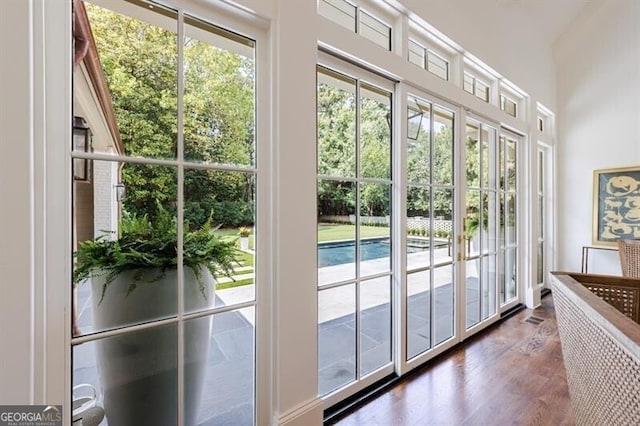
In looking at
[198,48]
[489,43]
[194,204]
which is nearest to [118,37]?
[198,48]

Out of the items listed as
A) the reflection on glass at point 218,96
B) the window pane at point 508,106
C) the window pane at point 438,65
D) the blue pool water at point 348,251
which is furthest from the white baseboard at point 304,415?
the window pane at point 508,106

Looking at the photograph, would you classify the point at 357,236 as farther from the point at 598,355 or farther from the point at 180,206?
the point at 598,355

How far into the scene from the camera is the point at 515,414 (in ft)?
5.78

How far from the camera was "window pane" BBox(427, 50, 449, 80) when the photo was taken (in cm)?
242

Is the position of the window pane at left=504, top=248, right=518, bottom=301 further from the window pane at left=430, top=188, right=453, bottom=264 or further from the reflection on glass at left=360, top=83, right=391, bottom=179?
the reflection on glass at left=360, top=83, right=391, bottom=179

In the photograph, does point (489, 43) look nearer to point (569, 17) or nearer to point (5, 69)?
point (569, 17)

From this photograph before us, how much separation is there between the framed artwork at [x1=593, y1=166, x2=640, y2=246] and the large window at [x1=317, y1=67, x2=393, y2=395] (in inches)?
141

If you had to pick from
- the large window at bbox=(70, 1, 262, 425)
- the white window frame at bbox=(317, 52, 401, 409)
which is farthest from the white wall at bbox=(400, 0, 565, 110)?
the large window at bbox=(70, 1, 262, 425)

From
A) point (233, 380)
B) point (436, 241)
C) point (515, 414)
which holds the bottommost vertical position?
point (515, 414)

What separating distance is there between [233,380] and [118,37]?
152cm

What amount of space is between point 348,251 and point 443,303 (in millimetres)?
1200

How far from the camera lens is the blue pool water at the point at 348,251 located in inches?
71.6

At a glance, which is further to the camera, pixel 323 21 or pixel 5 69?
pixel 323 21

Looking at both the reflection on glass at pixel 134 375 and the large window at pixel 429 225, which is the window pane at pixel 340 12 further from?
the reflection on glass at pixel 134 375
